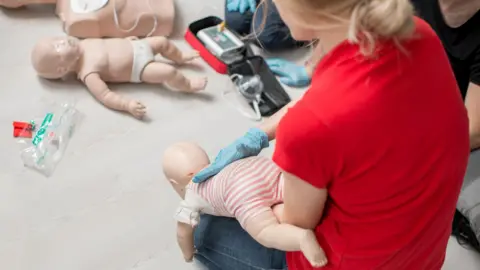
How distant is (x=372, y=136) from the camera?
0.72 metres

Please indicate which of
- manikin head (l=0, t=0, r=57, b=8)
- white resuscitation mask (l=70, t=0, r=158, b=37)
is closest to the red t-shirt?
white resuscitation mask (l=70, t=0, r=158, b=37)

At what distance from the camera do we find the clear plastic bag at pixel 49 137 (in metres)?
1.44

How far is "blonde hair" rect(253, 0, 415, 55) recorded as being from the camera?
2.19 feet

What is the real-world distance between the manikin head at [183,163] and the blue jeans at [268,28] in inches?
22.9

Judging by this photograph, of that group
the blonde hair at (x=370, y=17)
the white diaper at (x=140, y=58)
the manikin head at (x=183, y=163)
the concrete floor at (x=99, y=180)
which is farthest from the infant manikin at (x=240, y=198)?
the white diaper at (x=140, y=58)

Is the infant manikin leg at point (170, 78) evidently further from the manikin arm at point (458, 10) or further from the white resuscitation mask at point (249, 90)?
the manikin arm at point (458, 10)

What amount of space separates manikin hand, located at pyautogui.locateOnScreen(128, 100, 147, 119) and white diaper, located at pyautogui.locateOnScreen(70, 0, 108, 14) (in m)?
0.32

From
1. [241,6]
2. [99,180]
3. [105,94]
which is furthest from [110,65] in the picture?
[241,6]

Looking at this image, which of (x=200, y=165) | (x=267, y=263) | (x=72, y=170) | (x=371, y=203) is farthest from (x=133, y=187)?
(x=371, y=203)

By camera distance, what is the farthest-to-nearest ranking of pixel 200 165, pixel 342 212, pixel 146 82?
pixel 146 82 → pixel 200 165 → pixel 342 212

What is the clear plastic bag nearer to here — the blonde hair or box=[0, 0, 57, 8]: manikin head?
box=[0, 0, 57, 8]: manikin head

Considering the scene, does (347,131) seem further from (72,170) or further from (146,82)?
(146,82)

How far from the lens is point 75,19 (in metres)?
1.67

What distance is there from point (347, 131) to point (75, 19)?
117cm
